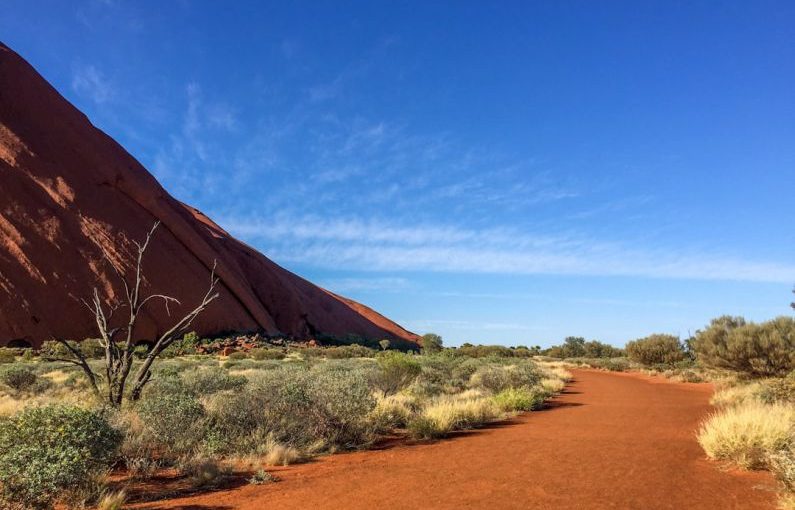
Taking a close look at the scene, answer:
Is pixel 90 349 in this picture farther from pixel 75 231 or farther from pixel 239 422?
pixel 239 422

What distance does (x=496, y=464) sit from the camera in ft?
24.6

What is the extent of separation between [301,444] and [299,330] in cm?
4900

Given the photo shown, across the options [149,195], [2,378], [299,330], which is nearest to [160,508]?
[2,378]

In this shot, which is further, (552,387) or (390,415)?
(552,387)

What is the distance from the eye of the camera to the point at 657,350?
34406 millimetres

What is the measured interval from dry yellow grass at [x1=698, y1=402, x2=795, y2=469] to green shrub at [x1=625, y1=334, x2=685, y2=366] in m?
28.7

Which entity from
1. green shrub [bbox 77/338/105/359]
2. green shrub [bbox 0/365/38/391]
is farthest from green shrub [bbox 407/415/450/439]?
green shrub [bbox 77/338/105/359]

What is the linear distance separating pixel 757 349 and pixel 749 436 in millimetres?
13904

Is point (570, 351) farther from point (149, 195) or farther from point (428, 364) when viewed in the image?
point (149, 195)

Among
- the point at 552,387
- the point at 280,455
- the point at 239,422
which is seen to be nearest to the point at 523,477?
the point at 280,455

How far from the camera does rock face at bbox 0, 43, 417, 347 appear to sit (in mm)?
32906

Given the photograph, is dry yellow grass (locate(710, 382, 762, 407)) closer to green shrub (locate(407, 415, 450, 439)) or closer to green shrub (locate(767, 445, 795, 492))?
green shrub (locate(767, 445, 795, 492))

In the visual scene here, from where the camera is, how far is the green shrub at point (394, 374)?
15141mm

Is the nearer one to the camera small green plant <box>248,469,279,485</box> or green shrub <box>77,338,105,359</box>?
small green plant <box>248,469,279,485</box>
